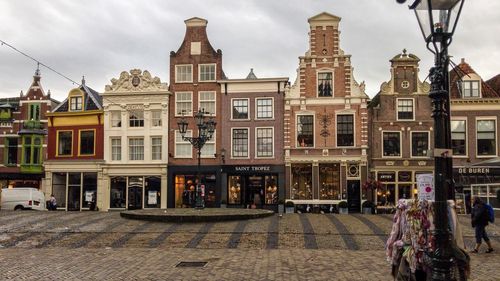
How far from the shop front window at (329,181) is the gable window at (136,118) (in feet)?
44.6

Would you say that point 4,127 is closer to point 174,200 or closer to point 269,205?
point 174,200

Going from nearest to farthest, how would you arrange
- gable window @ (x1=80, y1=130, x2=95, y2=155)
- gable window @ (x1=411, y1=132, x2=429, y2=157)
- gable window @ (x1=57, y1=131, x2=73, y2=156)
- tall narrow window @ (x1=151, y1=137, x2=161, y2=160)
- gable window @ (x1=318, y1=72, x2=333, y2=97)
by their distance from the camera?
gable window @ (x1=411, y1=132, x2=429, y2=157)
gable window @ (x1=318, y1=72, x2=333, y2=97)
tall narrow window @ (x1=151, y1=137, x2=161, y2=160)
gable window @ (x1=80, y1=130, x2=95, y2=155)
gable window @ (x1=57, y1=131, x2=73, y2=156)

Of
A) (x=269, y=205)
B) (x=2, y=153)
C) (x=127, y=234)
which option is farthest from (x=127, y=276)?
(x=2, y=153)

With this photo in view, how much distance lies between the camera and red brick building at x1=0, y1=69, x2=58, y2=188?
41250 millimetres

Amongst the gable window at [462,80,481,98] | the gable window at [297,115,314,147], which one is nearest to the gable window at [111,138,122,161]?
the gable window at [297,115,314,147]

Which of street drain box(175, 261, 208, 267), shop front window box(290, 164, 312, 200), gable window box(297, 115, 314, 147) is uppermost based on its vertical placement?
gable window box(297, 115, 314, 147)

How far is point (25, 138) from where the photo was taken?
4159 centimetres

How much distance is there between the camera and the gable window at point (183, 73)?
37.9 m

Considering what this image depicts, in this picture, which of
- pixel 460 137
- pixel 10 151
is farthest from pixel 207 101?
pixel 460 137

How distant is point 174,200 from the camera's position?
37.0 m

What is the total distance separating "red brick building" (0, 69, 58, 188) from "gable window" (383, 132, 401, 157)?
1045 inches

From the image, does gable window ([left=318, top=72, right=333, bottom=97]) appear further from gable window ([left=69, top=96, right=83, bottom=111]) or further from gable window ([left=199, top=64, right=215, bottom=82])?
gable window ([left=69, top=96, right=83, bottom=111])

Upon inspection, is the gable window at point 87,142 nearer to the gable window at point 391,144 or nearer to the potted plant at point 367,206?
the potted plant at point 367,206

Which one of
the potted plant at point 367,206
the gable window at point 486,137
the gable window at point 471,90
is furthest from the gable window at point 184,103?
the gable window at point 486,137
